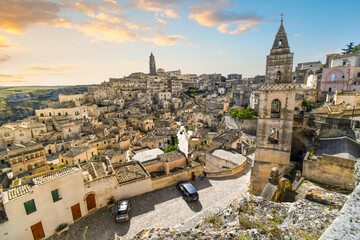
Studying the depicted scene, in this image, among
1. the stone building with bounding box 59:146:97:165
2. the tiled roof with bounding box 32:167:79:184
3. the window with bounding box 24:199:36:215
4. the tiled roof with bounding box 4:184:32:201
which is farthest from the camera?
the stone building with bounding box 59:146:97:165

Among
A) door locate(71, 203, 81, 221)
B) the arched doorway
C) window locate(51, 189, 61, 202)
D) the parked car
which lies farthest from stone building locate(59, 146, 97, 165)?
the parked car

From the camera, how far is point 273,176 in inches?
289

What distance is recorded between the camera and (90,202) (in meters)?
12.6

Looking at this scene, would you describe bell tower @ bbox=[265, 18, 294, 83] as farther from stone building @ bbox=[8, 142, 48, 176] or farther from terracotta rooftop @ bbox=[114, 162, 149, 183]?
stone building @ bbox=[8, 142, 48, 176]

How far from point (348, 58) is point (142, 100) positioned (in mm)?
64911

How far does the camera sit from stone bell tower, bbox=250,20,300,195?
40.3 feet

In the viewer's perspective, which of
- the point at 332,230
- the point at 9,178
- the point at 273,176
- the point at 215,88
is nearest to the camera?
the point at 332,230

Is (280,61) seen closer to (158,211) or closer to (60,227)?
(158,211)

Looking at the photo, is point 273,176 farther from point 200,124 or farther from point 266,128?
point 200,124

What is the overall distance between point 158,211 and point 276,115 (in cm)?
1161

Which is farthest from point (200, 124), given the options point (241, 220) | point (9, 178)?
point (241, 220)

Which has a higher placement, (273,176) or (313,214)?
(313,214)

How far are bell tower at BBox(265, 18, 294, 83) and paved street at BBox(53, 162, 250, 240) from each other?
901cm

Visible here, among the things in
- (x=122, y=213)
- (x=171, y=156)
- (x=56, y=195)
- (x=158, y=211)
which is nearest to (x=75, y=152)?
(x=171, y=156)
